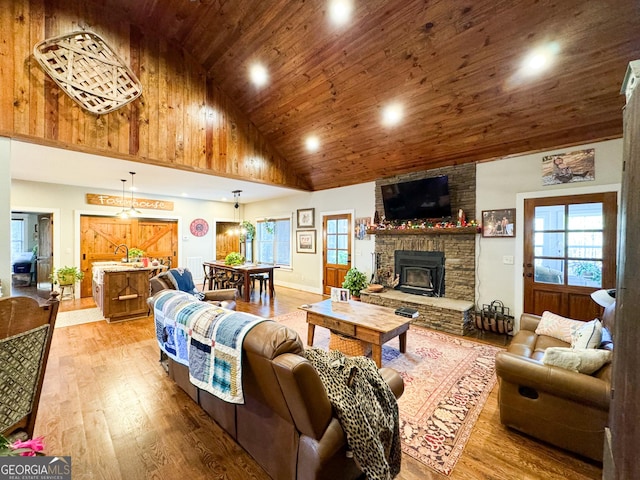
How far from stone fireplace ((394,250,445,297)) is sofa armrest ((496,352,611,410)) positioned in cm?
288

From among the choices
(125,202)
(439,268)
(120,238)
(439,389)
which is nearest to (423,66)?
(439,268)

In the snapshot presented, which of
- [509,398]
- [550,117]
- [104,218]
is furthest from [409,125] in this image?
[104,218]

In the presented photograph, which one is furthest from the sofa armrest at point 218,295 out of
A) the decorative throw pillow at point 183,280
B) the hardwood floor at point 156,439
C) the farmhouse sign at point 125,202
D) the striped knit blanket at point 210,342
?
the farmhouse sign at point 125,202

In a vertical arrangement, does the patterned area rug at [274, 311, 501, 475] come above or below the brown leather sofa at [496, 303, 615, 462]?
below

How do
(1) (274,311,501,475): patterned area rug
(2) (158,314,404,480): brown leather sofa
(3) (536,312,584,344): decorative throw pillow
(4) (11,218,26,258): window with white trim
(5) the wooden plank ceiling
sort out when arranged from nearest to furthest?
1. (2) (158,314,404,480): brown leather sofa
2. (1) (274,311,501,475): patterned area rug
3. (3) (536,312,584,344): decorative throw pillow
4. (5) the wooden plank ceiling
5. (4) (11,218,26,258): window with white trim

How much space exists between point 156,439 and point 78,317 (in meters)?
4.12

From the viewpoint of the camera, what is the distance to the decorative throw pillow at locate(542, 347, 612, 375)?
170 cm

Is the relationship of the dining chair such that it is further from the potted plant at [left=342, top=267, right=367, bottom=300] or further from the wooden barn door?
the wooden barn door

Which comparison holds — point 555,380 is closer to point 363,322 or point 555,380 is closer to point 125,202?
point 363,322

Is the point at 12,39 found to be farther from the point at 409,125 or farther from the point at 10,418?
the point at 409,125

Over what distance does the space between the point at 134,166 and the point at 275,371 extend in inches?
188

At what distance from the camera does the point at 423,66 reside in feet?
10.3

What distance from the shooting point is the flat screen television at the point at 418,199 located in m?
4.50

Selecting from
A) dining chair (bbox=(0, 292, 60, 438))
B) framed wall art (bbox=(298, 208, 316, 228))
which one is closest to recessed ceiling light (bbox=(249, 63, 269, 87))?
framed wall art (bbox=(298, 208, 316, 228))
